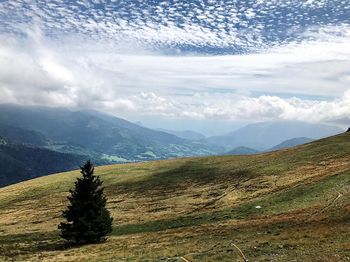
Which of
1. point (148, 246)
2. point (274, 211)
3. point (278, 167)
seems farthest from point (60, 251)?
point (278, 167)

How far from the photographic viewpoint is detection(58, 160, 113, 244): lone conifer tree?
52781 mm

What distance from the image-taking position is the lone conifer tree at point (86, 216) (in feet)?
173

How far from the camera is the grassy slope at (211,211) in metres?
37.4

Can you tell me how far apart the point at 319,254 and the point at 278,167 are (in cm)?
6583

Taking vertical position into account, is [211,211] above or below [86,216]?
below

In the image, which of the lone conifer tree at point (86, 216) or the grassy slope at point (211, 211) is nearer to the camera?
the grassy slope at point (211, 211)

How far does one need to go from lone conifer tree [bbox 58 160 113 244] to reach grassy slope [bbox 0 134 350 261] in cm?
249

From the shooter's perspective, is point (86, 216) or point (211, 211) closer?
point (86, 216)

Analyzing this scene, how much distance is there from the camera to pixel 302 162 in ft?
307

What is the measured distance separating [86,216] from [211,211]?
2446 cm

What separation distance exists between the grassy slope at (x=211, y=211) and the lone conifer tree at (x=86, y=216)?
249 centimetres

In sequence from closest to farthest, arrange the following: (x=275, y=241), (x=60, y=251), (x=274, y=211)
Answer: (x=275, y=241), (x=60, y=251), (x=274, y=211)

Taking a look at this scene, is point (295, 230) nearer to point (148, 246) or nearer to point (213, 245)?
point (213, 245)

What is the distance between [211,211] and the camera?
223ft
